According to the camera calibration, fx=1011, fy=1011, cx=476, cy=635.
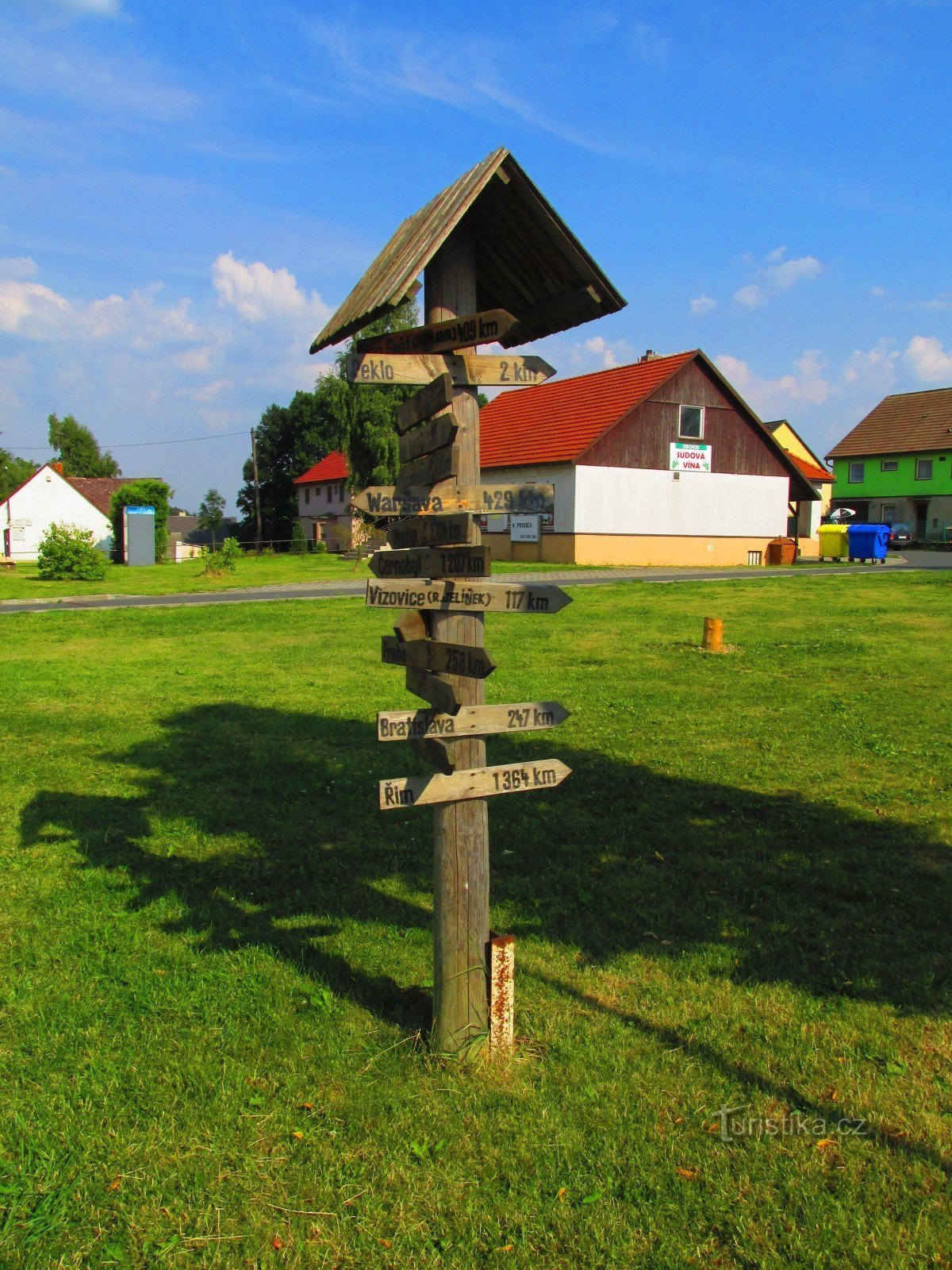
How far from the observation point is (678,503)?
3597cm

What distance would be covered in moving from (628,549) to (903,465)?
113 ft

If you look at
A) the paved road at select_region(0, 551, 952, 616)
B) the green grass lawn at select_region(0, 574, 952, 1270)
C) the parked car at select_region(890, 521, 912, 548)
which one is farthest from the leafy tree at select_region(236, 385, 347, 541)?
the green grass lawn at select_region(0, 574, 952, 1270)

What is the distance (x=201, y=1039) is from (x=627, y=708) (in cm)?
696

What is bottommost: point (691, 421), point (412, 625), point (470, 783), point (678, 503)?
point (470, 783)

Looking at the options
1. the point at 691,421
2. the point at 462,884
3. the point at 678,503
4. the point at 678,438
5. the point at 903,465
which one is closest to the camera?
the point at 462,884

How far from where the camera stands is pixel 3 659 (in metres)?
14.0

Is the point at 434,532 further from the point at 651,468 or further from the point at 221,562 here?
the point at 651,468

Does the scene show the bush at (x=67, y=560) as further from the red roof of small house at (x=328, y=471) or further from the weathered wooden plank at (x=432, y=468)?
the red roof of small house at (x=328, y=471)

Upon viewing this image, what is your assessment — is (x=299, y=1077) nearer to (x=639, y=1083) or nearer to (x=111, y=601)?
(x=639, y=1083)

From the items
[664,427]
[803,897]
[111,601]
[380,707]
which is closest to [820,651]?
[380,707]

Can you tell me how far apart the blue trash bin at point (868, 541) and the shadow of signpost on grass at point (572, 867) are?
34343 millimetres

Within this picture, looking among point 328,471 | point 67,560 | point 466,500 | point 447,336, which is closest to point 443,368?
point 447,336

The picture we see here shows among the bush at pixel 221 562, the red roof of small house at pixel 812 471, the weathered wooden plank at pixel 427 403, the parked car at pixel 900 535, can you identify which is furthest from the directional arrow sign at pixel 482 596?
the parked car at pixel 900 535

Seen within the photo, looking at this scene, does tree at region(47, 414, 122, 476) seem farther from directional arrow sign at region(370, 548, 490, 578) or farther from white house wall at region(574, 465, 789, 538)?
directional arrow sign at region(370, 548, 490, 578)
